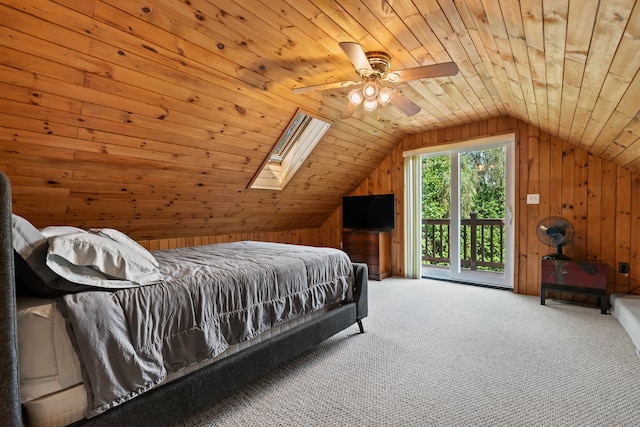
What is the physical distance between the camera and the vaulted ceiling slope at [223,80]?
5.23 ft

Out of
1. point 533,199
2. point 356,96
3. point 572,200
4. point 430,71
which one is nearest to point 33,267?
point 356,96

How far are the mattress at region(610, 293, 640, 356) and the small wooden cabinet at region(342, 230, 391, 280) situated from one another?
2.61 m

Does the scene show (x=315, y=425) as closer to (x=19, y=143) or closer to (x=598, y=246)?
(x=19, y=143)

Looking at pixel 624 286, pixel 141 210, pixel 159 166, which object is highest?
pixel 159 166

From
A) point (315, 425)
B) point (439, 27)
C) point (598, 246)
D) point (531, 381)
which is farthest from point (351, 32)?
point (598, 246)

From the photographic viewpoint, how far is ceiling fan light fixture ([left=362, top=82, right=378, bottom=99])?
7.17 feet

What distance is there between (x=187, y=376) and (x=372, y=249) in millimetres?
3572

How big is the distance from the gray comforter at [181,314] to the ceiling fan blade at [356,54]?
1.41m

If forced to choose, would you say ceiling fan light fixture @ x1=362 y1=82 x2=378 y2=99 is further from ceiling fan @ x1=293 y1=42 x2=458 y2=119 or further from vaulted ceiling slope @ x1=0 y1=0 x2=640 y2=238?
vaulted ceiling slope @ x1=0 y1=0 x2=640 y2=238

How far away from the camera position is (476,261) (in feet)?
17.3

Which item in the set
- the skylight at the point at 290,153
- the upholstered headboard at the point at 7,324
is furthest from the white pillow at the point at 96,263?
the skylight at the point at 290,153

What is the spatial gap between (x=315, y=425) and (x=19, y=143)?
8.52 feet

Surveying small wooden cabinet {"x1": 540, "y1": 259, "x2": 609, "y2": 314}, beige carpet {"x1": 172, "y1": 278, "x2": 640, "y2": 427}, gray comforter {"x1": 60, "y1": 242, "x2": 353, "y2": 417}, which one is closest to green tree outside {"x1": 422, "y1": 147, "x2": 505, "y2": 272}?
small wooden cabinet {"x1": 540, "y1": 259, "x2": 609, "y2": 314}

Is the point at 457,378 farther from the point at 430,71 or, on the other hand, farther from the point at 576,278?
the point at 576,278
